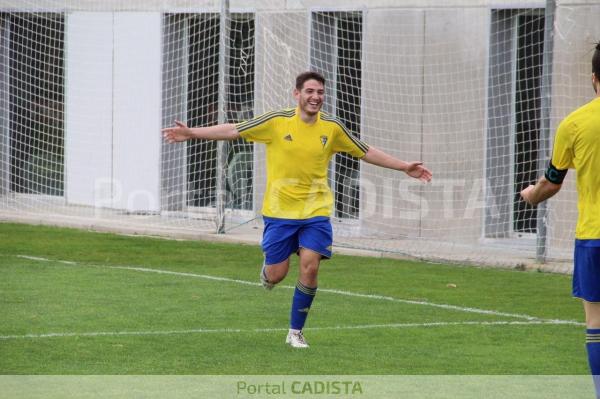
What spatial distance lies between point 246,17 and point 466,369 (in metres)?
11.3

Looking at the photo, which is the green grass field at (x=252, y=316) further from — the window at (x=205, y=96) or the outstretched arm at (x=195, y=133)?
the window at (x=205, y=96)

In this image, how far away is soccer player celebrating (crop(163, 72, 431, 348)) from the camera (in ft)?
33.5

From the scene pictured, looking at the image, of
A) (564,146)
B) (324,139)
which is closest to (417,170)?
(324,139)

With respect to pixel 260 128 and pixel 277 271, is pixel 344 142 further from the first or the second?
pixel 277 271

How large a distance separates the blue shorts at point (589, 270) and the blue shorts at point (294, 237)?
3192mm

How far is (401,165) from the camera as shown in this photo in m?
10.5

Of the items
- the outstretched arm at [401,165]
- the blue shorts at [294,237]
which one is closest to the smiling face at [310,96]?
the outstretched arm at [401,165]

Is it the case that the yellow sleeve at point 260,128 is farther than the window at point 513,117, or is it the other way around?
the window at point 513,117

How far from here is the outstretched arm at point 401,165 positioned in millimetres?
10342

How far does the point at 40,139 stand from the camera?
70.2 feet
